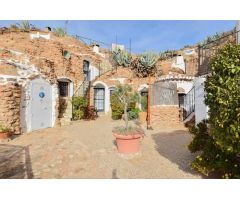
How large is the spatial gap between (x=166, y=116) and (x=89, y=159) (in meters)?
6.33

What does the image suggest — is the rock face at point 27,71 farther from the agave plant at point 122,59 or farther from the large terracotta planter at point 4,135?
the agave plant at point 122,59

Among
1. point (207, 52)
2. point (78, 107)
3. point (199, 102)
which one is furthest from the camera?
point (207, 52)

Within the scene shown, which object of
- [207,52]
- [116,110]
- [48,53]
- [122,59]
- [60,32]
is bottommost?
[116,110]

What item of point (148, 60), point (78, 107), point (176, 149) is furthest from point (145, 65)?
point (176, 149)

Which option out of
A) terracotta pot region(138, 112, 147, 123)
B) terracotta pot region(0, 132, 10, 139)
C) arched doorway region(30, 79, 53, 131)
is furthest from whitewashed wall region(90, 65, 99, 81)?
terracotta pot region(0, 132, 10, 139)

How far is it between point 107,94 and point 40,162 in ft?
39.0

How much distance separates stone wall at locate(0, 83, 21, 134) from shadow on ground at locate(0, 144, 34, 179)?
4.71 feet

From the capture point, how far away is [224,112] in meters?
3.30

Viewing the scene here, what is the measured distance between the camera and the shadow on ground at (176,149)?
5.34 meters

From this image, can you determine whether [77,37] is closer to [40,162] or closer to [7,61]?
[7,61]

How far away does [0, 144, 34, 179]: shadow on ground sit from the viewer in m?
4.71

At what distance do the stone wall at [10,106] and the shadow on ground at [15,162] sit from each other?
1.44 meters

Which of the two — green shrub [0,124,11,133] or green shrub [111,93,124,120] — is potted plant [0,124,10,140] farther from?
green shrub [111,93,124,120]

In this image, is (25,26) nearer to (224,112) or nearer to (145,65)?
(145,65)
